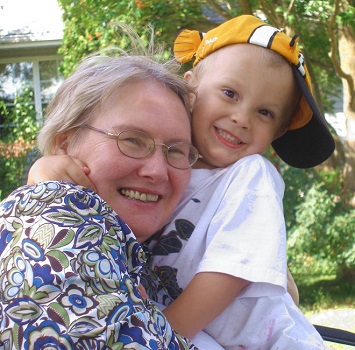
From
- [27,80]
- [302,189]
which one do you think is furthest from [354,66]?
[27,80]

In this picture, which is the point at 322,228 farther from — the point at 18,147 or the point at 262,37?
the point at 262,37

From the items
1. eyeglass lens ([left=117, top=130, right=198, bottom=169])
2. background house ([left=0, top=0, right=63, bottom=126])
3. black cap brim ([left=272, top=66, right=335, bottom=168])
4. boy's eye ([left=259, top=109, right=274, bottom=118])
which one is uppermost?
eyeglass lens ([left=117, top=130, right=198, bottom=169])

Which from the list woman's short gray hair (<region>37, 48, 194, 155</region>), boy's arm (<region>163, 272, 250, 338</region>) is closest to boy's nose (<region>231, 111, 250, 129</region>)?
woman's short gray hair (<region>37, 48, 194, 155</region>)

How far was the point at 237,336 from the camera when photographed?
6.85 feet

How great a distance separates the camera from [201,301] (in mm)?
1932

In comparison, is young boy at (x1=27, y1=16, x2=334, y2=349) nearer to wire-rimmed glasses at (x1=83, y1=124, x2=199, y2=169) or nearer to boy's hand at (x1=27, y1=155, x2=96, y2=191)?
wire-rimmed glasses at (x1=83, y1=124, x2=199, y2=169)

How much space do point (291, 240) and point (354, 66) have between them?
8.14ft

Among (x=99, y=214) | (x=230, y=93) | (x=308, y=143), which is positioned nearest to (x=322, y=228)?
(x=308, y=143)

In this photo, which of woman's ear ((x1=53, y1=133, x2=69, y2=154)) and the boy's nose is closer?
woman's ear ((x1=53, y1=133, x2=69, y2=154))

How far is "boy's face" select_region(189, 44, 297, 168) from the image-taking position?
2.30 meters

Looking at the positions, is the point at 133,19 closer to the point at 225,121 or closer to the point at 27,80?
the point at 225,121

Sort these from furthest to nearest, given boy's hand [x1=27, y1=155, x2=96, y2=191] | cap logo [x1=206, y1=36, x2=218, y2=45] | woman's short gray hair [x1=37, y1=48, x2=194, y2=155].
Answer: cap logo [x1=206, y1=36, x2=218, y2=45], woman's short gray hair [x1=37, y1=48, x2=194, y2=155], boy's hand [x1=27, y1=155, x2=96, y2=191]

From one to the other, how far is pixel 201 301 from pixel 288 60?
98 centimetres

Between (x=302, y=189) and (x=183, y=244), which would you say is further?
(x=302, y=189)
